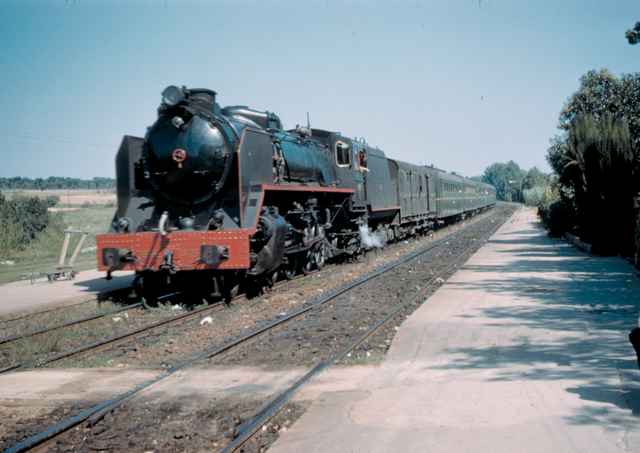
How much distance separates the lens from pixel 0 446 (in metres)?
4.49

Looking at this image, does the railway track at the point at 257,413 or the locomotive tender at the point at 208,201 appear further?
the locomotive tender at the point at 208,201

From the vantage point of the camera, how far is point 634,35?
14258mm

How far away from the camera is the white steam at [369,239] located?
16.9 m

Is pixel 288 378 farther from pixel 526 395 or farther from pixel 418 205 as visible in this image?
pixel 418 205

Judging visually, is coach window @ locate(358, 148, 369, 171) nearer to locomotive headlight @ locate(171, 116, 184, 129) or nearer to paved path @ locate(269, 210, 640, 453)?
locomotive headlight @ locate(171, 116, 184, 129)

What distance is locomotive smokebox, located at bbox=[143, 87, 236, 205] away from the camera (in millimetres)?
10109

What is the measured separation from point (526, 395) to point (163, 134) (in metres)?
7.58

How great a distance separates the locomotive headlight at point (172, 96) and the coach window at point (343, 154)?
5.95m

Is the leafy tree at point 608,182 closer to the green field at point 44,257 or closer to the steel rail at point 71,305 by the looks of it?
the steel rail at point 71,305

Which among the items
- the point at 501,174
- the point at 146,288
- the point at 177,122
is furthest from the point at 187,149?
the point at 501,174

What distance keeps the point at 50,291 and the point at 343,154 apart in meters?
7.85

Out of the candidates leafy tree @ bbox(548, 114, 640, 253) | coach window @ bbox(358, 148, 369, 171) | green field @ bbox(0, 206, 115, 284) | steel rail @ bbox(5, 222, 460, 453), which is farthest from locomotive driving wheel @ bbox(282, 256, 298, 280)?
leafy tree @ bbox(548, 114, 640, 253)

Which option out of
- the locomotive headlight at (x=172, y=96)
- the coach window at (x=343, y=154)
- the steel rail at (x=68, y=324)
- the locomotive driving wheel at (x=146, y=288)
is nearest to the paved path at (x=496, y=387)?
the locomotive driving wheel at (x=146, y=288)

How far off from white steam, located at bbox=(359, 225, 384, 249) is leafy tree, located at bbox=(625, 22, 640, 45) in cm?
810
